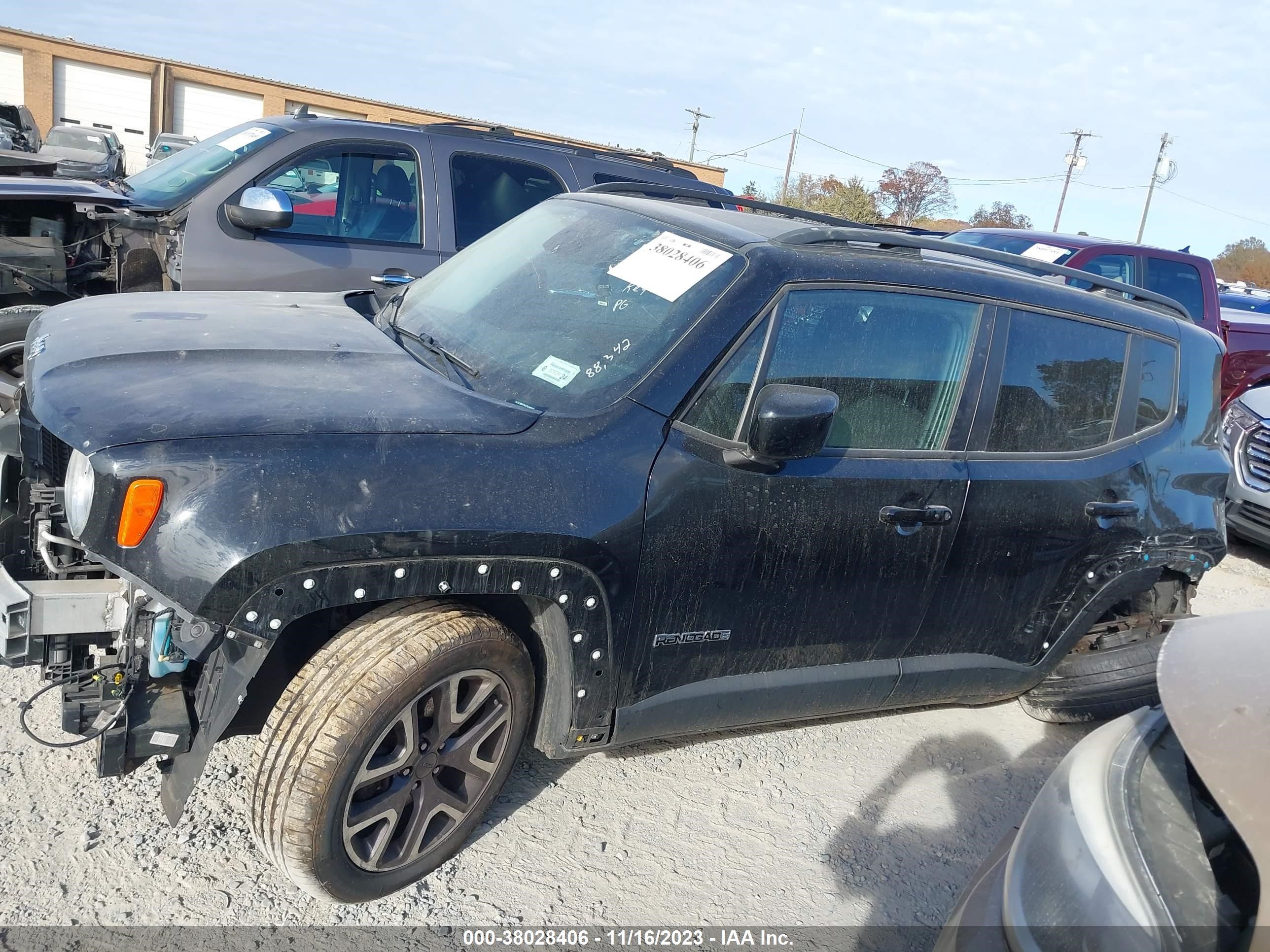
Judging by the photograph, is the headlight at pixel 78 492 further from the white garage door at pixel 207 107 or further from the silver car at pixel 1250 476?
the white garage door at pixel 207 107

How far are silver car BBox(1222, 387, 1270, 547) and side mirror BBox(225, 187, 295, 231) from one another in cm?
637

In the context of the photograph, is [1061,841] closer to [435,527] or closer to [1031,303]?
[435,527]

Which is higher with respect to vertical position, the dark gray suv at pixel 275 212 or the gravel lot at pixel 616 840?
A: the dark gray suv at pixel 275 212

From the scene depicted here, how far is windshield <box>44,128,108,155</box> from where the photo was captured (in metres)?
23.3

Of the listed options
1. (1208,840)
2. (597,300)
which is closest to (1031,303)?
(597,300)

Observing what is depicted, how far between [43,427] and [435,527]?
1.03 meters

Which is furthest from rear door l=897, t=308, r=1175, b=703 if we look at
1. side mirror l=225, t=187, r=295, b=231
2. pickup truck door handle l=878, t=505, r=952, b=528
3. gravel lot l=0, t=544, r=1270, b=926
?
side mirror l=225, t=187, r=295, b=231

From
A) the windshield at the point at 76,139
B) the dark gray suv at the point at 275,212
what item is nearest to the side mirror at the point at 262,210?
the dark gray suv at the point at 275,212

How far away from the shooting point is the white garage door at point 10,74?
34.2 meters

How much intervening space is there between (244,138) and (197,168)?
0.33m

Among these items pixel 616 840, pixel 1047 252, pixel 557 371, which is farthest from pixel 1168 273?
pixel 616 840

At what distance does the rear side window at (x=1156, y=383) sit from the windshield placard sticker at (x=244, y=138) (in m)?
4.81

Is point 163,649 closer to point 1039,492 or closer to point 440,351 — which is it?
point 440,351

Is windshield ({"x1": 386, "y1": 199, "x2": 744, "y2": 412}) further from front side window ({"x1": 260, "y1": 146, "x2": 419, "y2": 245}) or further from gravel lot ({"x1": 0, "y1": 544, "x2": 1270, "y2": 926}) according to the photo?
front side window ({"x1": 260, "y1": 146, "x2": 419, "y2": 245})
